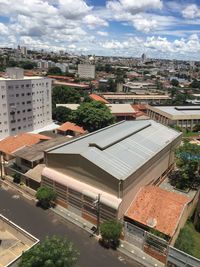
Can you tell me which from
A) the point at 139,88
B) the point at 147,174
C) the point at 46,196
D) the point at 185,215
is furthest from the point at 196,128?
the point at 139,88

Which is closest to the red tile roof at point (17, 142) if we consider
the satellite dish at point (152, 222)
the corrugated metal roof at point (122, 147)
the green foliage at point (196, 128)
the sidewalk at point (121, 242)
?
the sidewalk at point (121, 242)

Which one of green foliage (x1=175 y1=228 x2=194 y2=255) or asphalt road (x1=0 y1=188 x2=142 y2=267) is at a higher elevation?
green foliage (x1=175 y1=228 x2=194 y2=255)

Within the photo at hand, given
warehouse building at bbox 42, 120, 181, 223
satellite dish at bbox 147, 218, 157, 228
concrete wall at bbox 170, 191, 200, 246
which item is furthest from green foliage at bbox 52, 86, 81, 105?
satellite dish at bbox 147, 218, 157, 228

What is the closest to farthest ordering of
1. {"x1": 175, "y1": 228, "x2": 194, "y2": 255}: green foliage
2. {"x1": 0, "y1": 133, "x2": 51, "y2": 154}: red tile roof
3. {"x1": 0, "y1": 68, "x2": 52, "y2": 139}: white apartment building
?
{"x1": 175, "y1": 228, "x2": 194, "y2": 255}: green foliage, {"x1": 0, "y1": 133, "x2": 51, "y2": 154}: red tile roof, {"x1": 0, "y1": 68, "x2": 52, "y2": 139}: white apartment building

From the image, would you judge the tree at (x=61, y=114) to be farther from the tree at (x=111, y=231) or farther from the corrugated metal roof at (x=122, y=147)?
the tree at (x=111, y=231)

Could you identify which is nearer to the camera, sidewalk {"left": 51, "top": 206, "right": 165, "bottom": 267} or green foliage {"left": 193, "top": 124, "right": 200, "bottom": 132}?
sidewalk {"left": 51, "top": 206, "right": 165, "bottom": 267}

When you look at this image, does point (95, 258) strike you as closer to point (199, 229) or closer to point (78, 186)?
point (78, 186)

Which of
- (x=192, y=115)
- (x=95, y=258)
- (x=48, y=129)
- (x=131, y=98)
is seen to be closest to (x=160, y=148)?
(x=95, y=258)

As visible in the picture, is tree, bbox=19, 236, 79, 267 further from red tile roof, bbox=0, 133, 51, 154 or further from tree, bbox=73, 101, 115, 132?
tree, bbox=73, 101, 115, 132
